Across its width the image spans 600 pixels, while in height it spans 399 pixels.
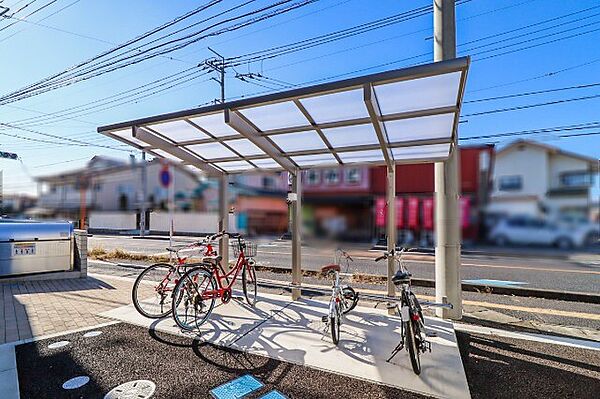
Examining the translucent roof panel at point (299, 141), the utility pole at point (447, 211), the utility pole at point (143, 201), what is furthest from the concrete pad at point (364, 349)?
the utility pole at point (143, 201)

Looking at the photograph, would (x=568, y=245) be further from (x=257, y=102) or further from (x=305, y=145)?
(x=305, y=145)

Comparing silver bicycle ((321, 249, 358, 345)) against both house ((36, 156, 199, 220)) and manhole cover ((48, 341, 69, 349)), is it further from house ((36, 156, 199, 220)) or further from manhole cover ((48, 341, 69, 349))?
house ((36, 156, 199, 220))

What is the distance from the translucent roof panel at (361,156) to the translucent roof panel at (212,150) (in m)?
1.59

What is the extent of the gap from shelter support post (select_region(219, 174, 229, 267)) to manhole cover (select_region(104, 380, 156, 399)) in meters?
2.75

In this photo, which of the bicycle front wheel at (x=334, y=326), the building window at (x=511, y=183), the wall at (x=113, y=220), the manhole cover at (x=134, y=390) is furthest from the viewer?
the wall at (x=113, y=220)

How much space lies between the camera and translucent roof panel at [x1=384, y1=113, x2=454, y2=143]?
135 inches

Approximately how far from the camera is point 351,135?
3982mm

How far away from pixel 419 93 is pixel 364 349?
7.88ft

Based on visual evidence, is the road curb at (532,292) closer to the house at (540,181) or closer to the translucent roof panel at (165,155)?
the house at (540,181)

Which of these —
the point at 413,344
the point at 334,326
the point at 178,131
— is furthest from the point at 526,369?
the point at 178,131

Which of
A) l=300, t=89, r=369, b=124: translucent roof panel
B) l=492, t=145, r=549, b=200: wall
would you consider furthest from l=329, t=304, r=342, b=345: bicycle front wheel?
l=300, t=89, r=369, b=124: translucent roof panel

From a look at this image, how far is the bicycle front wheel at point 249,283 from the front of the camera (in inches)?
184

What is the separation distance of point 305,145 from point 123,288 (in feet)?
13.5

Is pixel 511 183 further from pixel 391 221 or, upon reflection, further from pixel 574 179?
pixel 391 221
